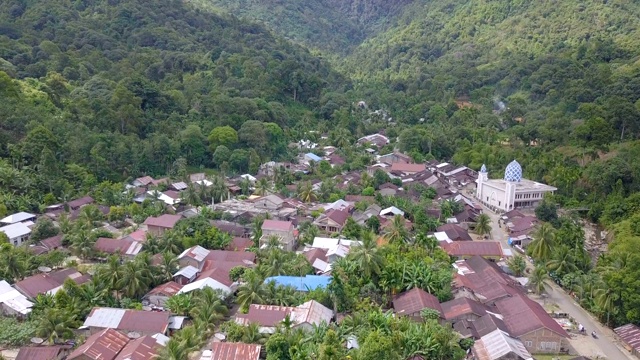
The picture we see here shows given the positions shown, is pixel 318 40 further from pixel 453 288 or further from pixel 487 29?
pixel 453 288

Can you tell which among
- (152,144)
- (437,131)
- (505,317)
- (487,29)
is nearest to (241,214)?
(152,144)

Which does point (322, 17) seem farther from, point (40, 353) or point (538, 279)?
point (40, 353)

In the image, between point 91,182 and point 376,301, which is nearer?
point 376,301

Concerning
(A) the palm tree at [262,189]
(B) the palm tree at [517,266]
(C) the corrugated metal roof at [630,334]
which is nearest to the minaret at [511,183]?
(B) the palm tree at [517,266]

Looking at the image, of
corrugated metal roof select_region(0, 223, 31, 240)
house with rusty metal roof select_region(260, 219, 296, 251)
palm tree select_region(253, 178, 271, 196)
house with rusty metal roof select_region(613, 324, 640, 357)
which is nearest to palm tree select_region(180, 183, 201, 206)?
palm tree select_region(253, 178, 271, 196)

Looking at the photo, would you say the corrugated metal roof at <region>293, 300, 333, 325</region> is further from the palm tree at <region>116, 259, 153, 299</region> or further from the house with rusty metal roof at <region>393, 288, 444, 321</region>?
the palm tree at <region>116, 259, 153, 299</region>

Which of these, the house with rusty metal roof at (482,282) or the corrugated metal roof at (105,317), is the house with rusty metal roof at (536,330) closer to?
the house with rusty metal roof at (482,282)

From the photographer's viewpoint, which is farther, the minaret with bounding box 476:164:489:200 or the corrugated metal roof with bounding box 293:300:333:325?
the minaret with bounding box 476:164:489:200
